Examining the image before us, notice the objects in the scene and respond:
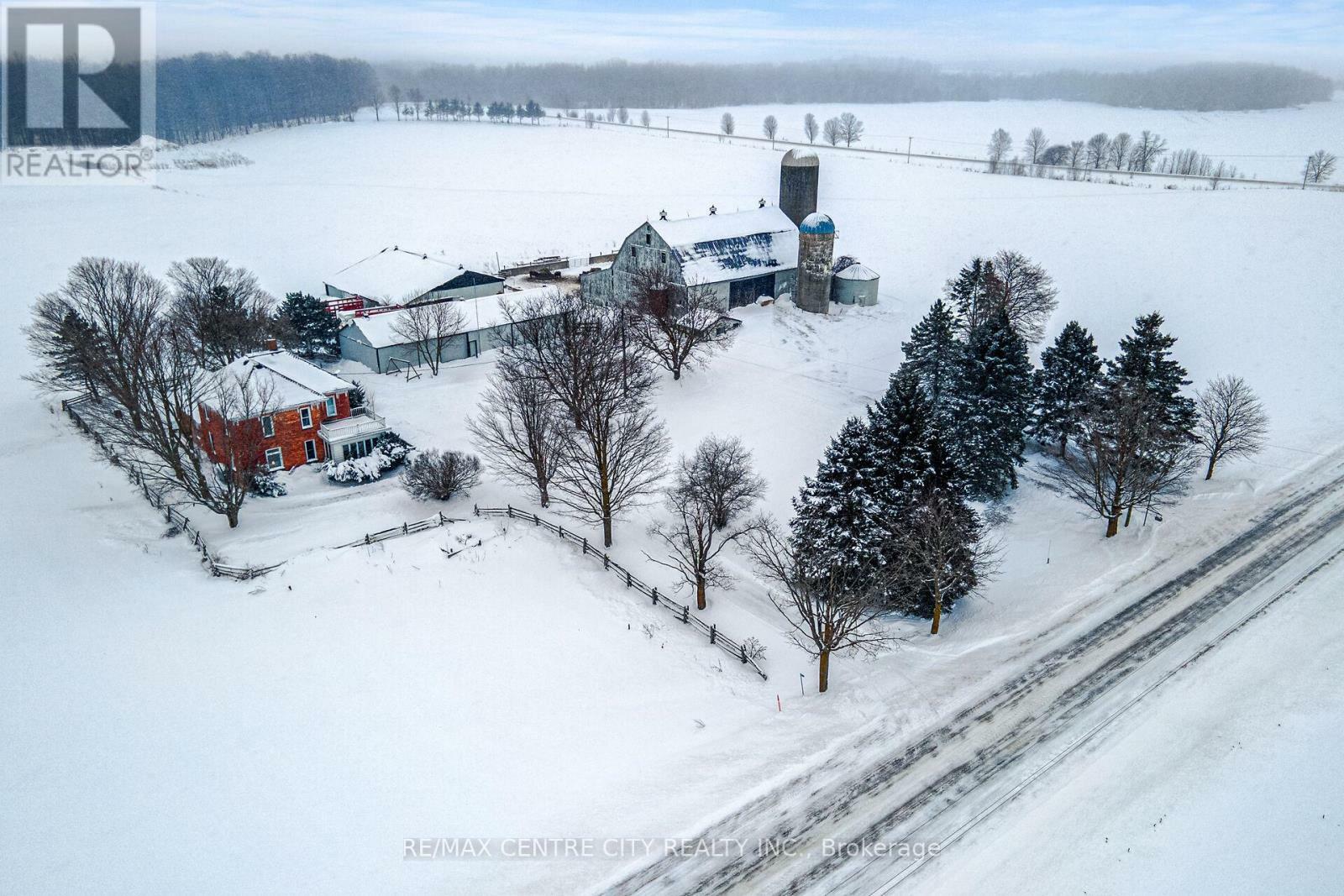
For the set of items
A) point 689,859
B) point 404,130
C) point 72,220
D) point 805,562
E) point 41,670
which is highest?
point 404,130

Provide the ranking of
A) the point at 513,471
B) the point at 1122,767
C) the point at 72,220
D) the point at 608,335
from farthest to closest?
the point at 72,220 → the point at 608,335 → the point at 513,471 → the point at 1122,767

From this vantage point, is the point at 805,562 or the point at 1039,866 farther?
the point at 805,562

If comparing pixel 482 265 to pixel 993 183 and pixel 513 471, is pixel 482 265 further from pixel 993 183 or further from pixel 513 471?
pixel 993 183

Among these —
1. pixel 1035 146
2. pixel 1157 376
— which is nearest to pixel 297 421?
pixel 1157 376

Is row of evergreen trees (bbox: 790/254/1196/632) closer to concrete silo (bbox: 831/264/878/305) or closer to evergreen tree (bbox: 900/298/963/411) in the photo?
evergreen tree (bbox: 900/298/963/411)

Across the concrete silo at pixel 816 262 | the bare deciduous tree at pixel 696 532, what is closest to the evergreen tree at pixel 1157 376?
the bare deciduous tree at pixel 696 532

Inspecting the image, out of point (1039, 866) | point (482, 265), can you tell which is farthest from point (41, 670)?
point (482, 265)

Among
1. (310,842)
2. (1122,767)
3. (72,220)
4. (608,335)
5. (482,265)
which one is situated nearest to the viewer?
(310,842)

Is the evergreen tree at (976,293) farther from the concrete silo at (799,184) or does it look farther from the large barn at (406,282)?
the large barn at (406,282)
